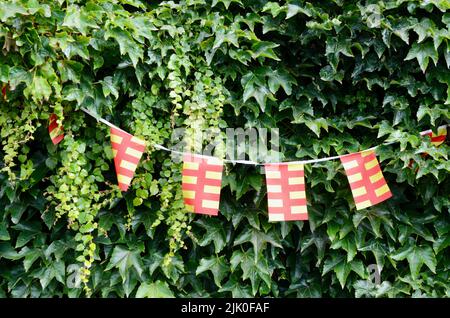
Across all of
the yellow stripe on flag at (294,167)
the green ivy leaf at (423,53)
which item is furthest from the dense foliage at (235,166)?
the yellow stripe on flag at (294,167)

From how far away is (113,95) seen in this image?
8.60 ft

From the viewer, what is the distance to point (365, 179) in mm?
2539

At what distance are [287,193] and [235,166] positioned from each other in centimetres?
31

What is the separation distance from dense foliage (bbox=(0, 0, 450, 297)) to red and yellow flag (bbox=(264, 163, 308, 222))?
13 centimetres

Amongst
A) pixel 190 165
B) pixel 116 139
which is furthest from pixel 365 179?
pixel 116 139

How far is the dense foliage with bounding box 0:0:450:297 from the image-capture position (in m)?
2.51

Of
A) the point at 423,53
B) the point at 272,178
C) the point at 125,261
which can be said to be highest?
the point at 423,53

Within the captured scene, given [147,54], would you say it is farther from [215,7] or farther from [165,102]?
[215,7]

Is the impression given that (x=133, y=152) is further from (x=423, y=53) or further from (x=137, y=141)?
(x=423, y=53)

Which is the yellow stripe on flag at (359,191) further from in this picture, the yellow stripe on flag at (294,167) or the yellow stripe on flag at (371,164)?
the yellow stripe on flag at (294,167)

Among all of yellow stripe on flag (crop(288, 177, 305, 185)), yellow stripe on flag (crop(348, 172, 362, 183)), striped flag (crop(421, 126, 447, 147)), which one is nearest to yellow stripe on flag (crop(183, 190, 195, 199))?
yellow stripe on flag (crop(288, 177, 305, 185))

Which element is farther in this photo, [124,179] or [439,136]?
[439,136]
